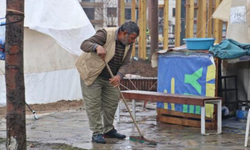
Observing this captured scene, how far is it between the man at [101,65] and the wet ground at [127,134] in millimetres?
439

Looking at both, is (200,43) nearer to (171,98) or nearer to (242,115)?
(171,98)

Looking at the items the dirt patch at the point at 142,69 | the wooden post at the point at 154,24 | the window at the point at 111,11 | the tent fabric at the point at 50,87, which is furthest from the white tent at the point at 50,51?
the window at the point at 111,11

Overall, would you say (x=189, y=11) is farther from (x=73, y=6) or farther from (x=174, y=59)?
(x=174, y=59)

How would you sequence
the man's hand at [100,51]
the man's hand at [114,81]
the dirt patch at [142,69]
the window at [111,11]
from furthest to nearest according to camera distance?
the window at [111,11] → the dirt patch at [142,69] → the man's hand at [114,81] → the man's hand at [100,51]

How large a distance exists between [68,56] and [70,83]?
2.27 feet

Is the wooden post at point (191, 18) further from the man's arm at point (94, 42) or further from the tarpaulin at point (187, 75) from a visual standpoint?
the man's arm at point (94, 42)

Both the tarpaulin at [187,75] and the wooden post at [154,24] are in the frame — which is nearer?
the tarpaulin at [187,75]

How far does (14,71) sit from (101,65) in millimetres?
1881

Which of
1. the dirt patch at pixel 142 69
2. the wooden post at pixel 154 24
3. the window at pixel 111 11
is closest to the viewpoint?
the dirt patch at pixel 142 69

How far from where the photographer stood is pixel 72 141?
703 cm

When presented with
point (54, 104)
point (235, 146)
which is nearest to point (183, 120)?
point (235, 146)

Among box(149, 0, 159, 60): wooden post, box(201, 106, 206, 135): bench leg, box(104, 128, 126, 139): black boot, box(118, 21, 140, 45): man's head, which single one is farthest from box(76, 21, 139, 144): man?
box(149, 0, 159, 60): wooden post

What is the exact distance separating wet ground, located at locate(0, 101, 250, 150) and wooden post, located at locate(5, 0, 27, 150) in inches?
58.1

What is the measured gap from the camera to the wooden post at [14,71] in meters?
4.95
